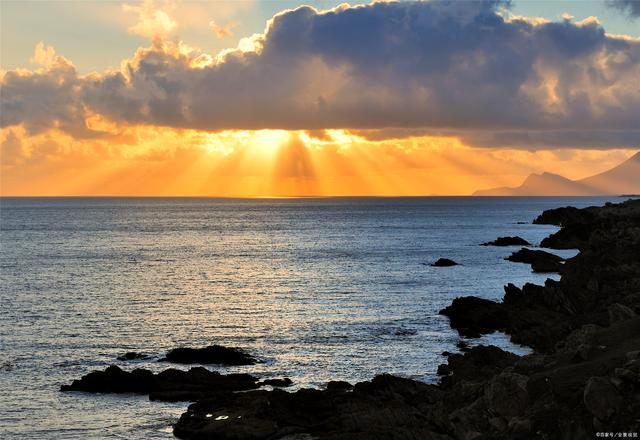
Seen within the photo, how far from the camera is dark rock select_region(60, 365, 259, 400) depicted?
139ft

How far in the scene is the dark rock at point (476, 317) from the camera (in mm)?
61312

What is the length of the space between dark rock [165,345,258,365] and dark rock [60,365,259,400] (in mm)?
6510

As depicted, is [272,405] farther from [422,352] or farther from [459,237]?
[459,237]

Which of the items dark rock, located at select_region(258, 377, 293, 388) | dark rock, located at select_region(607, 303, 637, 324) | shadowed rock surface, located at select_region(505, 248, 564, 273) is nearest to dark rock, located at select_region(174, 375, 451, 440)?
dark rock, located at select_region(258, 377, 293, 388)

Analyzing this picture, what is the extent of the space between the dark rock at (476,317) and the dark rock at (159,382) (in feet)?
77.1

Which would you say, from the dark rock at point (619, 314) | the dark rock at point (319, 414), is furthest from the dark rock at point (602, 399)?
the dark rock at point (619, 314)

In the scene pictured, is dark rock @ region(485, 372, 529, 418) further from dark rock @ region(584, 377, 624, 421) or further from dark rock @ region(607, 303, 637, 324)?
dark rock @ region(607, 303, 637, 324)

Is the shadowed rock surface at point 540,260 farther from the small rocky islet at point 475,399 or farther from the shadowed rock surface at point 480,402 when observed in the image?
the shadowed rock surface at point 480,402

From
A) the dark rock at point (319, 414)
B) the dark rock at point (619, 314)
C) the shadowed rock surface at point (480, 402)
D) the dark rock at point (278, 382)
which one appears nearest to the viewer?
the shadowed rock surface at point (480, 402)

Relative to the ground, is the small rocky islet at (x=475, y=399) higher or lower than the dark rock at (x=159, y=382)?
higher

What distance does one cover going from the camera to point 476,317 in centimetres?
6297

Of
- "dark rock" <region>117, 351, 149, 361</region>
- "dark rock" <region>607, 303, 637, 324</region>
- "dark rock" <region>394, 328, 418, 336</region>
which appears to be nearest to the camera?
"dark rock" <region>607, 303, 637, 324</region>

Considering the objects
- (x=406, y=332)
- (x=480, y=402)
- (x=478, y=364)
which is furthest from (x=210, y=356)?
(x=480, y=402)

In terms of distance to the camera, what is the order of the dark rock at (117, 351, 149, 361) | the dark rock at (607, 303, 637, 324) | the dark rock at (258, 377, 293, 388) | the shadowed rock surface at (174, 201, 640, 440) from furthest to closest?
the dark rock at (117, 351, 149, 361) < the dark rock at (258, 377, 293, 388) < the dark rock at (607, 303, 637, 324) < the shadowed rock surface at (174, 201, 640, 440)
